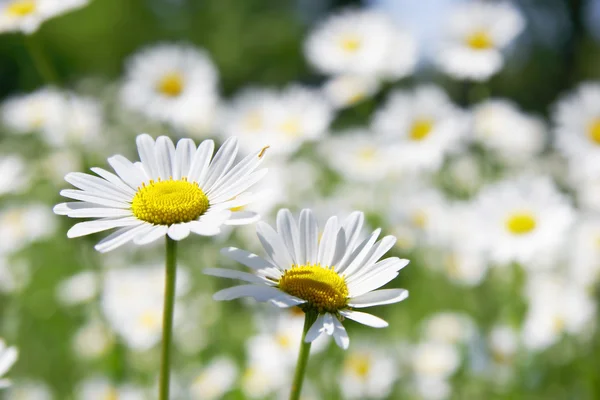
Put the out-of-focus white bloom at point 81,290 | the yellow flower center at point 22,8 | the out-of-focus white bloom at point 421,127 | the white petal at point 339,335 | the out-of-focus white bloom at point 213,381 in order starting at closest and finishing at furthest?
the white petal at point 339,335 → the yellow flower center at point 22,8 → the out-of-focus white bloom at point 213,381 → the out-of-focus white bloom at point 421,127 → the out-of-focus white bloom at point 81,290

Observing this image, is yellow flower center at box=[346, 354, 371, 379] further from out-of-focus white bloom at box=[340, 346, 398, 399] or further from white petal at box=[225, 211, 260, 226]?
white petal at box=[225, 211, 260, 226]

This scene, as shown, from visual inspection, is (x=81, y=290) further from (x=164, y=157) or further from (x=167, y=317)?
(x=167, y=317)

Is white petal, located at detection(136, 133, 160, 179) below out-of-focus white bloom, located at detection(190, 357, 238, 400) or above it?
below

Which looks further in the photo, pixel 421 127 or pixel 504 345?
pixel 421 127

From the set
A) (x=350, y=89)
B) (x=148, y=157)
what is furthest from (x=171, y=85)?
(x=148, y=157)

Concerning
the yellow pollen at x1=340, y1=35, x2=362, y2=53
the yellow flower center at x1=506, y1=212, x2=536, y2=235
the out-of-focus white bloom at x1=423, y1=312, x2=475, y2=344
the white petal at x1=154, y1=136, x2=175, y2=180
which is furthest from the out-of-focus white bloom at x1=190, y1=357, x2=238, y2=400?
the yellow pollen at x1=340, y1=35, x2=362, y2=53

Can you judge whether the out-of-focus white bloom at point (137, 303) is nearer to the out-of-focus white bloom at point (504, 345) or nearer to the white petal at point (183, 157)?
the out-of-focus white bloom at point (504, 345)

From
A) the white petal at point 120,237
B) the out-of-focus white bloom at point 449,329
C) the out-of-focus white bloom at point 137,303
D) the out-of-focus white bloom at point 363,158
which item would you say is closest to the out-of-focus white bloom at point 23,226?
the out-of-focus white bloom at point 137,303
